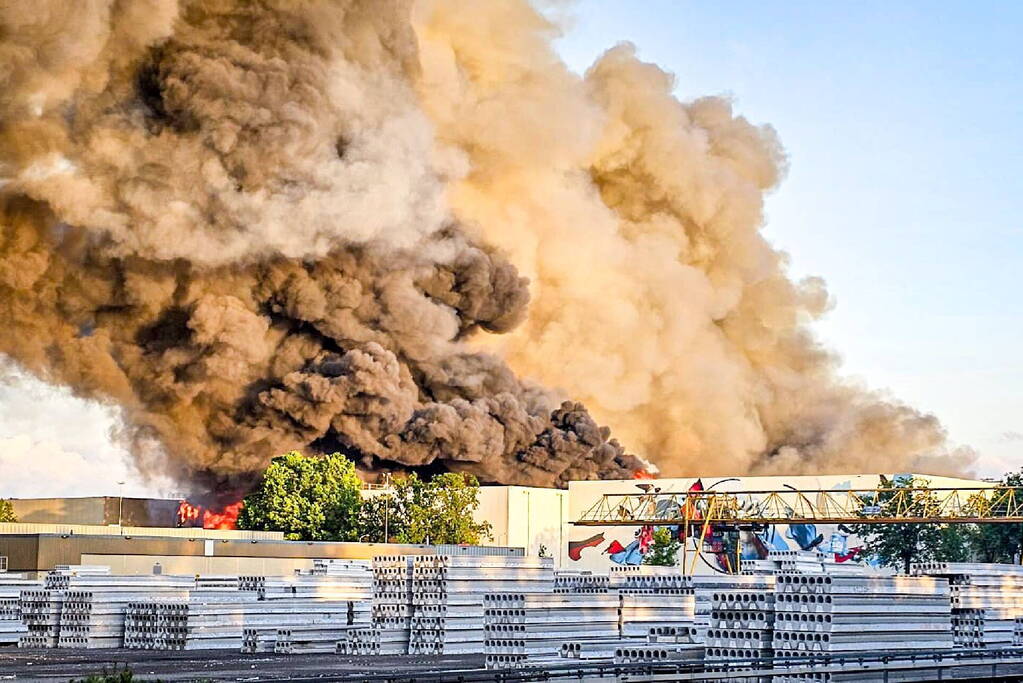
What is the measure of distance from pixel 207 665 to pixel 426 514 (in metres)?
47.3

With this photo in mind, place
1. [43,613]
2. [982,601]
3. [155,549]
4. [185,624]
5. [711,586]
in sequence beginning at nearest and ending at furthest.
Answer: [982,601], [185,624], [711,586], [43,613], [155,549]

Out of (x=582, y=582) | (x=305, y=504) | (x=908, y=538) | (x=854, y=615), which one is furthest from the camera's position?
(x=305, y=504)

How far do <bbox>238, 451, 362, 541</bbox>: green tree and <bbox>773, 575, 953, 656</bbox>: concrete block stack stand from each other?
53.5 m

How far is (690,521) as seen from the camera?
280ft

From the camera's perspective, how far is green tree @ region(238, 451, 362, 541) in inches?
3388

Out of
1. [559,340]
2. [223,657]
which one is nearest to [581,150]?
[559,340]

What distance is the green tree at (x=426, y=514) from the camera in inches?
3401

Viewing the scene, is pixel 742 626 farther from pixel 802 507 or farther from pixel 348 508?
pixel 802 507

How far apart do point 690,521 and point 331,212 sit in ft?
93.1

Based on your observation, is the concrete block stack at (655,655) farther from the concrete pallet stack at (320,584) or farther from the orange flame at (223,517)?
the orange flame at (223,517)

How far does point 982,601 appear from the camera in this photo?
4481 cm

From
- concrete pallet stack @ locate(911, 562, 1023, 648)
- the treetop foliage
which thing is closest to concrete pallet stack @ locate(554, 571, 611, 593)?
concrete pallet stack @ locate(911, 562, 1023, 648)

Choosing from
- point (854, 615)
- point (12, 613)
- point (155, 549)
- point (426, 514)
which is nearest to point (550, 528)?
point (426, 514)

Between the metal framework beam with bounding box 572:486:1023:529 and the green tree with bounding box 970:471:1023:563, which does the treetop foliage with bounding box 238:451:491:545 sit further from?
the green tree with bounding box 970:471:1023:563
